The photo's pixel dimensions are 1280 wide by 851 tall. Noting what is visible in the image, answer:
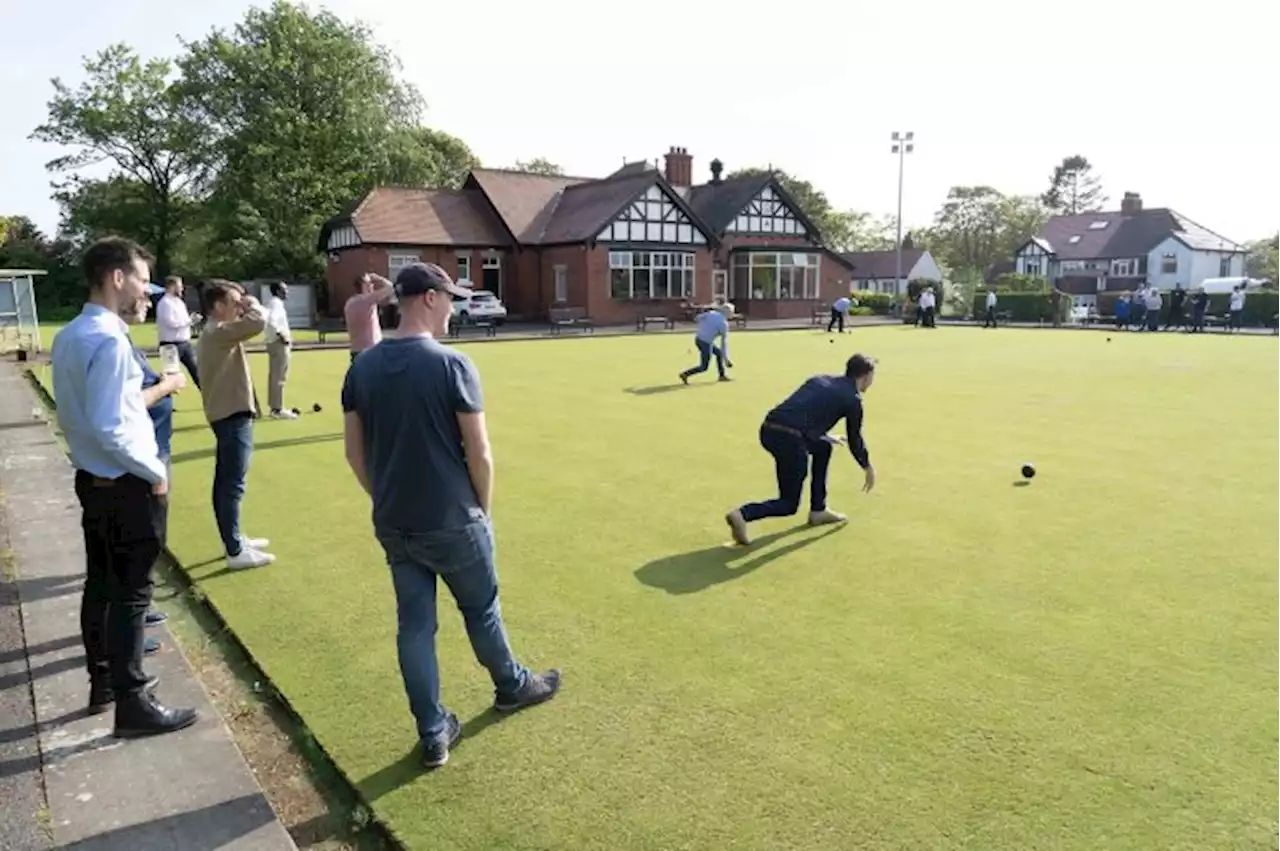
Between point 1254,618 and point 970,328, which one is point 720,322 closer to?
point 1254,618

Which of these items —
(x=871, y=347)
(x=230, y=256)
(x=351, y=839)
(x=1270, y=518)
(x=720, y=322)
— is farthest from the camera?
(x=230, y=256)

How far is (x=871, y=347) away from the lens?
24625 millimetres

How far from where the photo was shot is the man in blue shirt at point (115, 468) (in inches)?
136

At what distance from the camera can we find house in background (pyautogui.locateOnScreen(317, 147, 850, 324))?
1433 inches

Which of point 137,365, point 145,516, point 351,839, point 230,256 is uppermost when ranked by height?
point 230,256

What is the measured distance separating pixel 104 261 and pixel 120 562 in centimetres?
120

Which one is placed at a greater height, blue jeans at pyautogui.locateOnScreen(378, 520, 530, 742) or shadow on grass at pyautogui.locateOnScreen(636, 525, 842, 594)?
blue jeans at pyautogui.locateOnScreen(378, 520, 530, 742)

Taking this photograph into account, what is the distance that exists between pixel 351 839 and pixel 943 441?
27.4ft

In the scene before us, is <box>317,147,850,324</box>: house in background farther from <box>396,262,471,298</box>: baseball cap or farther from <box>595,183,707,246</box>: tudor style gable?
<box>396,262,471,298</box>: baseball cap

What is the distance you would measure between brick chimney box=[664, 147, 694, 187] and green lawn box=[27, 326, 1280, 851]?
133ft

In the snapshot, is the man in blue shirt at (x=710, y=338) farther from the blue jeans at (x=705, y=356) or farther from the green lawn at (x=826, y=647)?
the green lawn at (x=826, y=647)

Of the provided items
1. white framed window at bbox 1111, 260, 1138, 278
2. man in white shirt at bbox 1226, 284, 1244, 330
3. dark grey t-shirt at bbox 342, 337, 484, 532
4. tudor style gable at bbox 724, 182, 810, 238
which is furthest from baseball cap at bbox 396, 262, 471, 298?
white framed window at bbox 1111, 260, 1138, 278

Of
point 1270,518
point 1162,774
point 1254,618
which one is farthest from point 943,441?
point 1162,774

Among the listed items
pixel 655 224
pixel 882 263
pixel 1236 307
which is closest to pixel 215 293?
pixel 655 224
